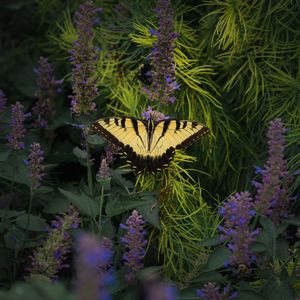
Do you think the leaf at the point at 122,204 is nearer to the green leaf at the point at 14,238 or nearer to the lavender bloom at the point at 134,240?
the lavender bloom at the point at 134,240

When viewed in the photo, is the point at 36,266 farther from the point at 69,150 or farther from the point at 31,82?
the point at 31,82

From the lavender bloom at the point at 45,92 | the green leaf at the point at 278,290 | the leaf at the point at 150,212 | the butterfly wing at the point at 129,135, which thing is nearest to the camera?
the green leaf at the point at 278,290

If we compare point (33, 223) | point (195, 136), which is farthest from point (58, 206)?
point (195, 136)

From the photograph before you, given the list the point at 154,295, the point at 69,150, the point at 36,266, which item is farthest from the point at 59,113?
the point at 154,295

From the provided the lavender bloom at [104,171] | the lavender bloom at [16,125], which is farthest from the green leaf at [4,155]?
the lavender bloom at [104,171]

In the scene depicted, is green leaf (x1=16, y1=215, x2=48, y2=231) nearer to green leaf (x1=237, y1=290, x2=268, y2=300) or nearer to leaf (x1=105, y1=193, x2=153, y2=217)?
leaf (x1=105, y1=193, x2=153, y2=217)

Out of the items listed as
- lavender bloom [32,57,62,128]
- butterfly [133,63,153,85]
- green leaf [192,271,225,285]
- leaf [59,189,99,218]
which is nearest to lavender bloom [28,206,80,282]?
leaf [59,189,99,218]
